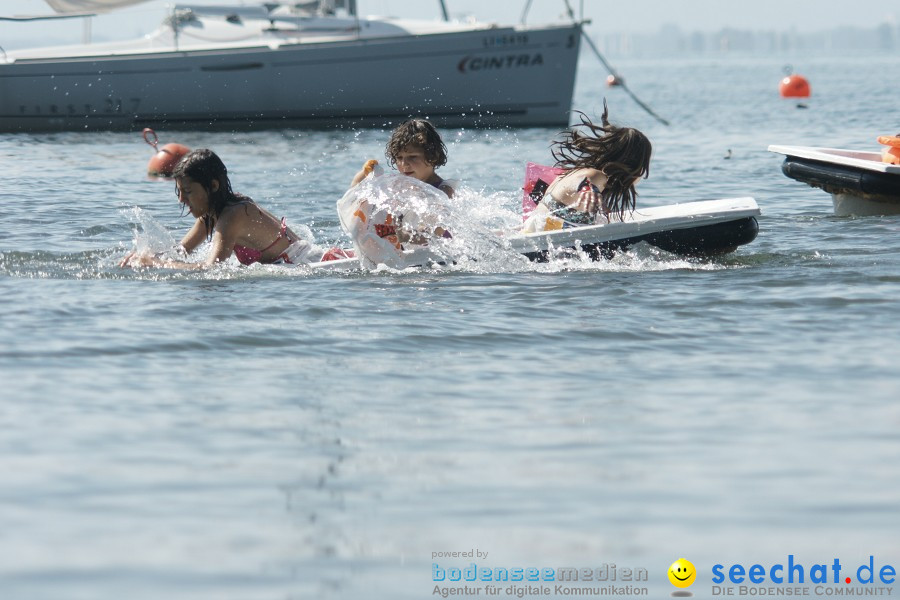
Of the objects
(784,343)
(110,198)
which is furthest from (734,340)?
(110,198)

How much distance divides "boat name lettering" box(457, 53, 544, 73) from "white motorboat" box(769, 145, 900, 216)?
14.7 metres

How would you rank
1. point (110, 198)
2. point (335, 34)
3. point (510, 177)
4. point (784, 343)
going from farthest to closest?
1. point (335, 34)
2. point (510, 177)
3. point (110, 198)
4. point (784, 343)

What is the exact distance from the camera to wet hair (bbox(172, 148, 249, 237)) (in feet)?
26.9

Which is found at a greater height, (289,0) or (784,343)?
(289,0)

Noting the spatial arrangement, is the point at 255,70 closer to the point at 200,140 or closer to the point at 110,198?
Result: the point at 200,140

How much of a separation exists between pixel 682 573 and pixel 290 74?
2377 centimetres

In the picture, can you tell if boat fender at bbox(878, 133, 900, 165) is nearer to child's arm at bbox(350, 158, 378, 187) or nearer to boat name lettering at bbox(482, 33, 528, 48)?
child's arm at bbox(350, 158, 378, 187)

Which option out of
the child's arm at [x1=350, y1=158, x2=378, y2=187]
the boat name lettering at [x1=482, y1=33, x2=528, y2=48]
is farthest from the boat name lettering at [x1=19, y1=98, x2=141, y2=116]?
the child's arm at [x1=350, y1=158, x2=378, y2=187]

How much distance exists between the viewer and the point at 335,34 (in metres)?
27.8

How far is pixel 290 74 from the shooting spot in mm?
26781

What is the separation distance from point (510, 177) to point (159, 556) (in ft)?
48.0

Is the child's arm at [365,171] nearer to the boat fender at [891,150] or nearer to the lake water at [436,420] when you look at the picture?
the lake water at [436,420]

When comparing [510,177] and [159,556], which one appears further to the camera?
[510,177]

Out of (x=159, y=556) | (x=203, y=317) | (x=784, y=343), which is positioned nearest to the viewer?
(x=159, y=556)
